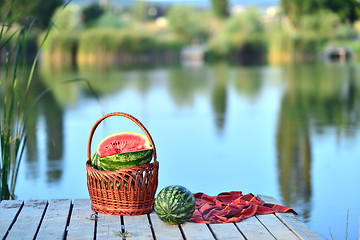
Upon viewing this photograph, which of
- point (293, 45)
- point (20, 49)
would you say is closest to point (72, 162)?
point (20, 49)

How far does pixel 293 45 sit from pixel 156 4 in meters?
55.4

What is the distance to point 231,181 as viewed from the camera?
214 inches

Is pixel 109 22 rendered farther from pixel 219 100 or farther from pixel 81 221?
pixel 81 221

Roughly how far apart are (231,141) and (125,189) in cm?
465

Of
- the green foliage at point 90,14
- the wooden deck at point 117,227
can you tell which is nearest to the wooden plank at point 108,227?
the wooden deck at point 117,227

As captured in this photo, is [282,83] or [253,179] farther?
[282,83]

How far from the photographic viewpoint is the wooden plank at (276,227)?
273cm

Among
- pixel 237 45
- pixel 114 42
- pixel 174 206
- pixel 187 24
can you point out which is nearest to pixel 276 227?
pixel 174 206

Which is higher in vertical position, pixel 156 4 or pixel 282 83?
pixel 156 4

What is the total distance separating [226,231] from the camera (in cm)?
281

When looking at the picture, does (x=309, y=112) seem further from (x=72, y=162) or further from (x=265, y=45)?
(x=265, y=45)

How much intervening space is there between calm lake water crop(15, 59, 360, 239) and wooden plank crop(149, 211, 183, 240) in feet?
3.52

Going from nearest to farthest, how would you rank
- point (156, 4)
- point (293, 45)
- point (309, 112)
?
point (309, 112), point (293, 45), point (156, 4)

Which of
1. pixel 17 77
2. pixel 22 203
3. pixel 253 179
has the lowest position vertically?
pixel 253 179
